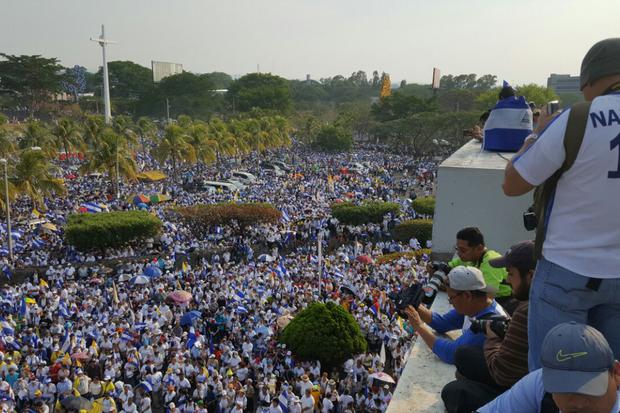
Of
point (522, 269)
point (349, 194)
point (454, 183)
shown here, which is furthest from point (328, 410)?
point (349, 194)

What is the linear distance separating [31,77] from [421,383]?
68809 mm

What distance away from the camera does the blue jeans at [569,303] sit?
2.12m

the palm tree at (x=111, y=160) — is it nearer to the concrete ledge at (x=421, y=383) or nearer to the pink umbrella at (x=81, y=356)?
the pink umbrella at (x=81, y=356)

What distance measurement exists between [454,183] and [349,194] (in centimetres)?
2552

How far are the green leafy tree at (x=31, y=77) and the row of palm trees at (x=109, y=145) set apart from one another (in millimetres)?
21164

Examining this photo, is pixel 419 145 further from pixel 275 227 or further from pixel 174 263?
pixel 174 263

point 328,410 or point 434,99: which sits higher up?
point 434,99

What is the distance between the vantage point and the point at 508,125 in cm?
628

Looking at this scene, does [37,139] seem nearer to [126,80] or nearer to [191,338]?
[191,338]

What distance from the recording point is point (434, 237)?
19.5 feet

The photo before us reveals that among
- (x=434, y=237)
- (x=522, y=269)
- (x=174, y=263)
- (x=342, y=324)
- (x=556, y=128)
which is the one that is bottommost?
(x=174, y=263)

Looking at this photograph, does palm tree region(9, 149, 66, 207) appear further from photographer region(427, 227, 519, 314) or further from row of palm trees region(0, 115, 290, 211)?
photographer region(427, 227, 519, 314)

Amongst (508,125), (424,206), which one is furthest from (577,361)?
(424,206)

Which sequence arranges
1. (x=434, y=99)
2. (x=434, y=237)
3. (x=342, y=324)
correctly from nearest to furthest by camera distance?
(x=434, y=237), (x=342, y=324), (x=434, y=99)
